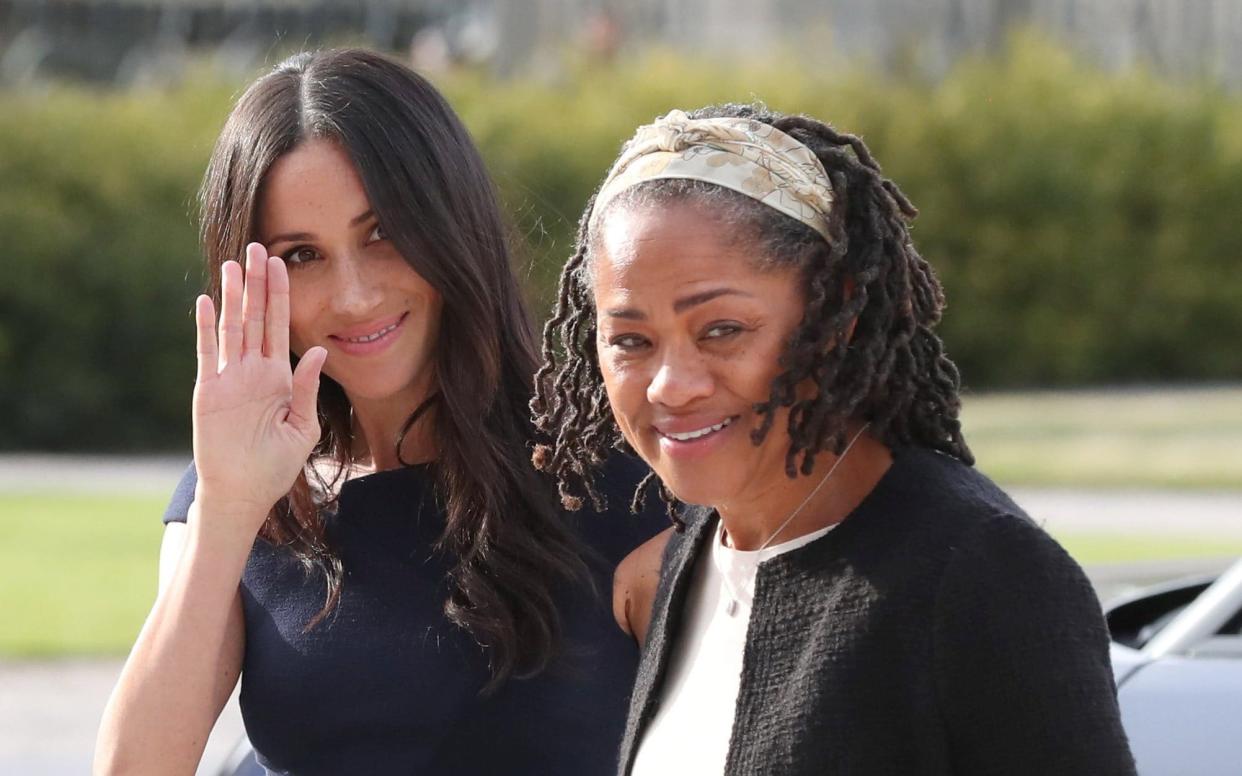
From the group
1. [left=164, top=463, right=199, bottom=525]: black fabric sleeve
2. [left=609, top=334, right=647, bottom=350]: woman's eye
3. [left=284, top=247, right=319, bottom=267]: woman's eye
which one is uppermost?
[left=284, top=247, right=319, bottom=267]: woman's eye

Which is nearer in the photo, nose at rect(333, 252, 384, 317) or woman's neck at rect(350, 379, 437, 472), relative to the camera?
nose at rect(333, 252, 384, 317)

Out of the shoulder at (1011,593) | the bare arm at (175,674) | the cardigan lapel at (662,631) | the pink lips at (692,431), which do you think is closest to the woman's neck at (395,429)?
the bare arm at (175,674)

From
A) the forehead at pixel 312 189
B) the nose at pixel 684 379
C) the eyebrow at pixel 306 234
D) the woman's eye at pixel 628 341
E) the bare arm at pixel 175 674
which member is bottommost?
the bare arm at pixel 175 674

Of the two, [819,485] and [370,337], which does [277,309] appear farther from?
[819,485]

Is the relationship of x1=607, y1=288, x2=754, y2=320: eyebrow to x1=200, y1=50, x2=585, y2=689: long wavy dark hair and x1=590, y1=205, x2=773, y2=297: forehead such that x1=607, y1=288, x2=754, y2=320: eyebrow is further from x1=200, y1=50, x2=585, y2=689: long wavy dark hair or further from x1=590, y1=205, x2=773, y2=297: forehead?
x1=200, y1=50, x2=585, y2=689: long wavy dark hair

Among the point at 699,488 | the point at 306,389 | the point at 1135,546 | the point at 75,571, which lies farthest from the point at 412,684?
the point at 1135,546

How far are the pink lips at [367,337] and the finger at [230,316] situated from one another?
0.19 meters

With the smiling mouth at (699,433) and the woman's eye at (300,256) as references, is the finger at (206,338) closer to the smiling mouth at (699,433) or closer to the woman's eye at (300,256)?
the woman's eye at (300,256)

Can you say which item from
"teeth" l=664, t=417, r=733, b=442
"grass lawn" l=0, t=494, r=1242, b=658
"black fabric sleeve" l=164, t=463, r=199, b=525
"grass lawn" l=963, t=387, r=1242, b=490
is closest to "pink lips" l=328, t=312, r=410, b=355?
"black fabric sleeve" l=164, t=463, r=199, b=525

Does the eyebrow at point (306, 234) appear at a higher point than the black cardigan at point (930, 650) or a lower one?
higher

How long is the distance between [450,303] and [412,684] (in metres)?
0.57

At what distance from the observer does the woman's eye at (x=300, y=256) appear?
263cm

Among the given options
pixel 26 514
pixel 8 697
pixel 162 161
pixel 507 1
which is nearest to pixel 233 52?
pixel 507 1

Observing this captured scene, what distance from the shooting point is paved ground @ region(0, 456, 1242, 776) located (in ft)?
20.6
